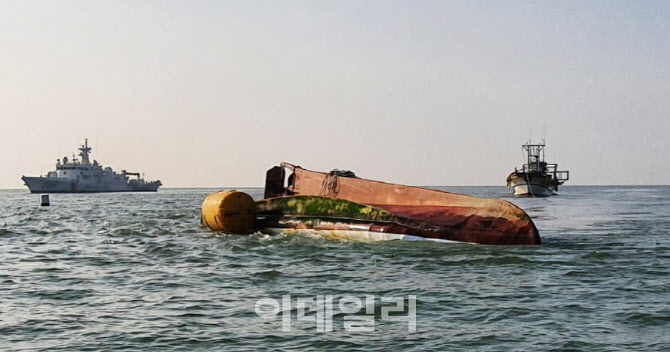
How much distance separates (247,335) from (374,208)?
11.0 m

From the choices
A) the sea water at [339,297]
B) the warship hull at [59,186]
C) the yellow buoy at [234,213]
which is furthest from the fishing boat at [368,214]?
the warship hull at [59,186]

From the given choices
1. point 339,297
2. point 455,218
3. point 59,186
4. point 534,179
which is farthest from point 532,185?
point 59,186

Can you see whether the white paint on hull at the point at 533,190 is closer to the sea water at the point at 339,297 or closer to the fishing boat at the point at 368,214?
the fishing boat at the point at 368,214

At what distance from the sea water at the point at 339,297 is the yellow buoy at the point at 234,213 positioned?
143 inches

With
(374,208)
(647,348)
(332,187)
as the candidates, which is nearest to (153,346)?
(647,348)

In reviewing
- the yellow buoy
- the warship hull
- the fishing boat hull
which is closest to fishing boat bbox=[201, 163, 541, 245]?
the yellow buoy

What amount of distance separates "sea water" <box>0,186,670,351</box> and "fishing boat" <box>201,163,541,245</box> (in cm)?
56

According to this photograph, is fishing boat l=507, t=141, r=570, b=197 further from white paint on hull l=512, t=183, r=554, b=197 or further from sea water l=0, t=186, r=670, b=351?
sea water l=0, t=186, r=670, b=351

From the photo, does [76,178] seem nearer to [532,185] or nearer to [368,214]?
[532,185]

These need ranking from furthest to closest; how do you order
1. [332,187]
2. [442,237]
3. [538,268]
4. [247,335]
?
[332,187]
[442,237]
[538,268]
[247,335]

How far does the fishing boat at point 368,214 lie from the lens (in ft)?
55.2

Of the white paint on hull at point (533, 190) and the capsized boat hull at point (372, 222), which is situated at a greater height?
the white paint on hull at point (533, 190)

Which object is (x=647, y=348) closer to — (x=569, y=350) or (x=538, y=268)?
(x=569, y=350)

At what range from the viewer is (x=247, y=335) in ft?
25.5
